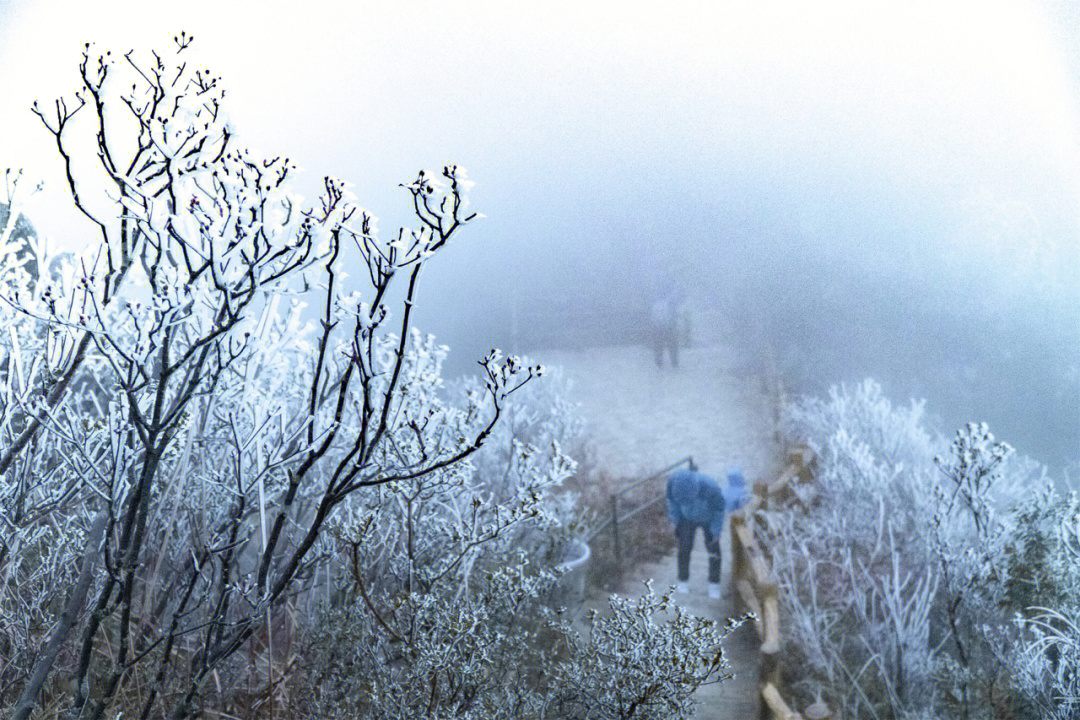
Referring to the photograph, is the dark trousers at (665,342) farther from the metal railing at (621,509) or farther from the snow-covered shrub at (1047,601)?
the snow-covered shrub at (1047,601)

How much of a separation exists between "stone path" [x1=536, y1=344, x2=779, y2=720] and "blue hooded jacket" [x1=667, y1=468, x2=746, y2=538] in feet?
0.31

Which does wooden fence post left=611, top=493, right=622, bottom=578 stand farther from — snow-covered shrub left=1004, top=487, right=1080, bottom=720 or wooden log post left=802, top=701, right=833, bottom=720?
snow-covered shrub left=1004, top=487, right=1080, bottom=720

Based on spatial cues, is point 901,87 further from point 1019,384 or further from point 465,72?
point 465,72

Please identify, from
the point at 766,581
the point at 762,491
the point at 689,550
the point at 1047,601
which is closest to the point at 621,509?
the point at 689,550

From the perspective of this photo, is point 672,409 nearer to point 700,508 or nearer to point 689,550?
point 700,508

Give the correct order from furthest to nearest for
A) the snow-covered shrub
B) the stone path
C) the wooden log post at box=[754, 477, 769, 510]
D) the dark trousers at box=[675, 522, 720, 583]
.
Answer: the stone path → the wooden log post at box=[754, 477, 769, 510] → the dark trousers at box=[675, 522, 720, 583] → the snow-covered shrub

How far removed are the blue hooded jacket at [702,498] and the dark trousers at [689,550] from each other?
0.12 ft

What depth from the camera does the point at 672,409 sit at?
4.02 meters

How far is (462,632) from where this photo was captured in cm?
155

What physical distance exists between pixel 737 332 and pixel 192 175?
3.22 meters

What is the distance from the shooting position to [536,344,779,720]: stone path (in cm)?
398

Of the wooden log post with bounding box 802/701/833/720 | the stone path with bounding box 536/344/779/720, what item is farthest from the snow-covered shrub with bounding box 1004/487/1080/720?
the stone path with bounding box 536/344/779/720

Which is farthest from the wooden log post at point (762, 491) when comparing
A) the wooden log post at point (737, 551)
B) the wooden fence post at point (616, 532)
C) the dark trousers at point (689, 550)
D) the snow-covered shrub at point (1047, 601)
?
the snow-covered shrub at point (1047, 601)

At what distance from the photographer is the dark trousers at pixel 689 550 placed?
3.27m
